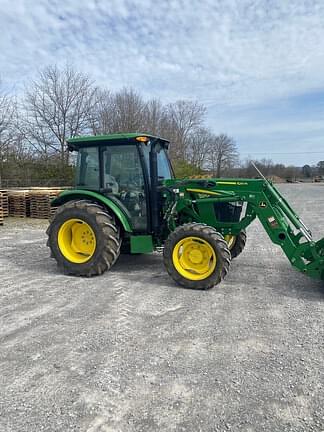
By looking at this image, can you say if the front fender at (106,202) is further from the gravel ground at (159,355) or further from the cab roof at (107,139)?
the gravel ground at (159,355)

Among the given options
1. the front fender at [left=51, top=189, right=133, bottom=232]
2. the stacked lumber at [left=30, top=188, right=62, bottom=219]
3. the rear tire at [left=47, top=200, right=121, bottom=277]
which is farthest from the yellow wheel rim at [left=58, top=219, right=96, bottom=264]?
the stacked lumber at [left=30, top=188, right=62, bottom=219]

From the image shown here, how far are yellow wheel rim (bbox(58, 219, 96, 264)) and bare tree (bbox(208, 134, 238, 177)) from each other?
45461 millimetres

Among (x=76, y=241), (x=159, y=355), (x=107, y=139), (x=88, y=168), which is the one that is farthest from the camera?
(x=76, y=241)

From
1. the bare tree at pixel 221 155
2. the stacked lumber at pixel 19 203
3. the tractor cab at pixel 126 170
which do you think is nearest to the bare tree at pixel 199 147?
the bare tree at pixel 221 155

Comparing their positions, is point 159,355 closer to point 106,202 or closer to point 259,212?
point 259,212

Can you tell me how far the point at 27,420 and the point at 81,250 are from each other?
145 inches

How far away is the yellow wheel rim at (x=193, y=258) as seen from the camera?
16.1 ft

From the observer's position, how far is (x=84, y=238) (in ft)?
19.4

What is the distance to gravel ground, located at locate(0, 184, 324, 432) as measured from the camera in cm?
239

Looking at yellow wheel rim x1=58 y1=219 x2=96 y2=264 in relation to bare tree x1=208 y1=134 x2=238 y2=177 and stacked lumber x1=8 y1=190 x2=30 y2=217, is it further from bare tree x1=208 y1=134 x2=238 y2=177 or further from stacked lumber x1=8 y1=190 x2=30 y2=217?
bare tree x1=208 y1=134 x2=238 y2=177

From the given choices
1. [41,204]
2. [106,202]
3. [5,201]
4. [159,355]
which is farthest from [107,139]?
[5,201]

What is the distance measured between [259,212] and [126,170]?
7.45 ft

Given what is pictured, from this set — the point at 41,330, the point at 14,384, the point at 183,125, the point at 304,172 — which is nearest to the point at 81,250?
the point at 41,330

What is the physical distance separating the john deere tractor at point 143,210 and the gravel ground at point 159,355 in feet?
1.59
